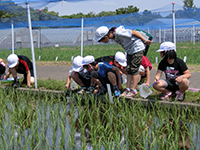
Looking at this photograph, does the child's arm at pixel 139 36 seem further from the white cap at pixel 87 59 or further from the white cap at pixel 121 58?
the white cap at pixel 87 59

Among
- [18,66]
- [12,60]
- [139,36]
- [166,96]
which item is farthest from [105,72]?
[18,66]

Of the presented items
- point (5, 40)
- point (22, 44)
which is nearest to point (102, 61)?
point (5, 40)

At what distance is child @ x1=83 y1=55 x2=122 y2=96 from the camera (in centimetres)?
421

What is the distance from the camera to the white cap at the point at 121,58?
4.26 metres

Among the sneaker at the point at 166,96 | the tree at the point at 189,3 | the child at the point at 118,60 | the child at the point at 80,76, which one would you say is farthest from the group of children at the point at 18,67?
the tree at the point at 189,3

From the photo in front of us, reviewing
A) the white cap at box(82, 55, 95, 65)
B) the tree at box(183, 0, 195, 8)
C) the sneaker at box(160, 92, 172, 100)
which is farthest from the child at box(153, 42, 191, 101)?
the tree at box(183, 0, 195, 8)

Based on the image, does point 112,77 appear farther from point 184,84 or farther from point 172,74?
point 184,84

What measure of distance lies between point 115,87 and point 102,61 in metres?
0.60

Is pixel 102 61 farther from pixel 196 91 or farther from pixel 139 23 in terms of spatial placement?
pixel 139 23

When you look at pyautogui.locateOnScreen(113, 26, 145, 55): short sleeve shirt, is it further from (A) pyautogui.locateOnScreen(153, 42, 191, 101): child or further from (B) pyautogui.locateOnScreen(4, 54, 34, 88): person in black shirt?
(B) pyautogui.locateOnScreen(4, 54, 34, 88): person in black shirt

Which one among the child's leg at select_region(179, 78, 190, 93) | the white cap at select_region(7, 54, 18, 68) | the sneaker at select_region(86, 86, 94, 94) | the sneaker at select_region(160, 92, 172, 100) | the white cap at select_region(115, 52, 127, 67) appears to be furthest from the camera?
the white cap at select_region(7, 54, 18, 68)

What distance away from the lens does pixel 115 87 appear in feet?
13.9

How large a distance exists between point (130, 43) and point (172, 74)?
0.79 m

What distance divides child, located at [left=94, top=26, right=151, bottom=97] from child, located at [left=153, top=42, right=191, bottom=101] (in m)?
0.39
